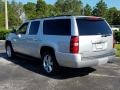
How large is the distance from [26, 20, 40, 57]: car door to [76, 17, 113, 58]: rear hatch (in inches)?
78.1

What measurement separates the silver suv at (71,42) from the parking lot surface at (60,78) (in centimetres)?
47

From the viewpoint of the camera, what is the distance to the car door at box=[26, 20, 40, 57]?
9594mm

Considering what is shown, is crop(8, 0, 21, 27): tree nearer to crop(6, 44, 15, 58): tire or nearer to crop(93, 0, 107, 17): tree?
crop(93, 0, 107, 17): tree

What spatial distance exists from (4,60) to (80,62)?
5.00 metres

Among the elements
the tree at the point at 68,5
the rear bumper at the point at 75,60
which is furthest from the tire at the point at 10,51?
the tree at the point at 68,5

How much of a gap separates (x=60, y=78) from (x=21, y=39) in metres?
3.02

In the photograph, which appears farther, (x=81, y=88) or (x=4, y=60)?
(x=4, y=60)

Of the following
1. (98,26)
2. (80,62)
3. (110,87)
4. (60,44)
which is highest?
(98,26)

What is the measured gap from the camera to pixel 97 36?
822 centimetres

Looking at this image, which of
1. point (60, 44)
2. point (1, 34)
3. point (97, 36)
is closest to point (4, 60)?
point (60, 44)

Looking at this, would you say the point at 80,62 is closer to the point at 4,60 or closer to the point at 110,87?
the point at 110,87

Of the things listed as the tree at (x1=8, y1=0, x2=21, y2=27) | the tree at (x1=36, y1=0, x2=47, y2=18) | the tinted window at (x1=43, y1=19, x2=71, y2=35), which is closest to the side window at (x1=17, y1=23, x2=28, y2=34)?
the tinted window at (x1=43, y1=19, x2=71, y2=35)

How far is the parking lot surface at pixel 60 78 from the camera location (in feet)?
24.8

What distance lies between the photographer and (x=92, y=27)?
27.6 ft
